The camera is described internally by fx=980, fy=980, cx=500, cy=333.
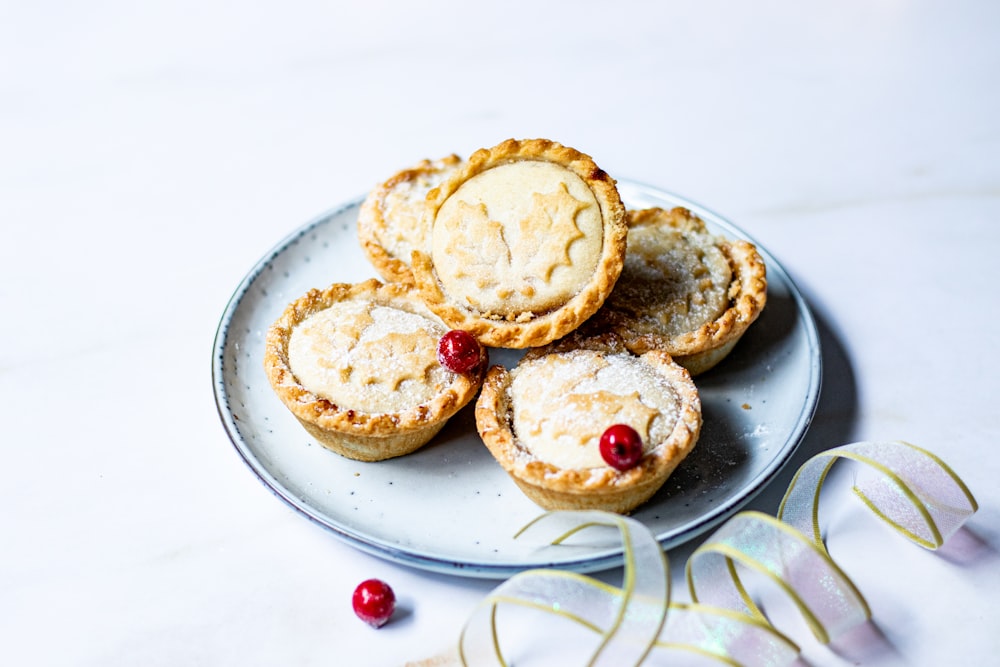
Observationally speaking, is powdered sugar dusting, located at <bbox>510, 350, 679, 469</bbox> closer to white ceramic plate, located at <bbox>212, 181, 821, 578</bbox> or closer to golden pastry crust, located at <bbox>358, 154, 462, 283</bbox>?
white ceramic plate, located at <bbox>212, 181, 821, 578</bbox>

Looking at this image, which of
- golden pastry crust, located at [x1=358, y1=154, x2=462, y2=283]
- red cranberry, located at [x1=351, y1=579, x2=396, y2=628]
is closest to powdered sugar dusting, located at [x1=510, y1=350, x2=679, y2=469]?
red cranberry, located at [x1=351, y1=579, x2=396, y2=628]

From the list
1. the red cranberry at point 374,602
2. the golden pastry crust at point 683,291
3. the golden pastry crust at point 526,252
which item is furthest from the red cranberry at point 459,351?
the red cranberry at point 374,602

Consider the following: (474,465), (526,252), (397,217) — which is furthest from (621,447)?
(397,217)

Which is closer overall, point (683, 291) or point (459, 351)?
point (459, 351)

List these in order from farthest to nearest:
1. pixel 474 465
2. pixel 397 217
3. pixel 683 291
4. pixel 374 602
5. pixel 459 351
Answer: pixel 397 217 → pixel 683 291 → pixel 474 465 → pixel 459 351 → pixel 374 602

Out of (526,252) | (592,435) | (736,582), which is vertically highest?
(526,252)

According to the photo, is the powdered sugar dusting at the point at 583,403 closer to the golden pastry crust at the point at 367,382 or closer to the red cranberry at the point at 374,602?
the golden pastry crust at the point at 367,382

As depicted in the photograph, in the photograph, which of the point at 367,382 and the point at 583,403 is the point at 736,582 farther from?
the point at 367,382
